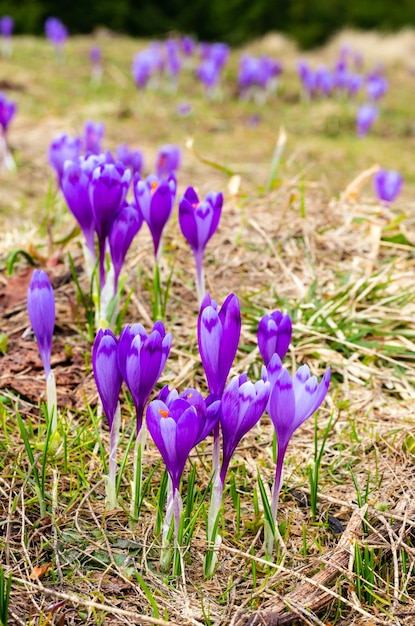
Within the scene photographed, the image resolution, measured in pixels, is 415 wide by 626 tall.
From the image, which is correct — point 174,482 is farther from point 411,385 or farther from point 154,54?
point 154,54

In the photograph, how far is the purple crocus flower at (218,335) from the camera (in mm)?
1564

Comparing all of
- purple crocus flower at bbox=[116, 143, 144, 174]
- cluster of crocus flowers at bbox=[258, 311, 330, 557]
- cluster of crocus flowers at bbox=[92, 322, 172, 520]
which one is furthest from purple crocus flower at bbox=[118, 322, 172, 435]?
purple crocus flower at bbox=[116, 143, 144, 174]

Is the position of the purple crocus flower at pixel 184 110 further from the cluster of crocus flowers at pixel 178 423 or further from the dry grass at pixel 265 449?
the cluster of crocus flowers at pixel 178 423

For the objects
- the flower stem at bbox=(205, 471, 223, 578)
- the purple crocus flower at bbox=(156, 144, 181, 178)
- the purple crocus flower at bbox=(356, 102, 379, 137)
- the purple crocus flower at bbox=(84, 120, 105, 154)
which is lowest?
the flower stem at bbox=(205, 471, 223, 578)

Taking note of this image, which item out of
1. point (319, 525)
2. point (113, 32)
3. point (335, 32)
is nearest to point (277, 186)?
point (319, 525)

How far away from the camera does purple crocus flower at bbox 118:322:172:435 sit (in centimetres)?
153

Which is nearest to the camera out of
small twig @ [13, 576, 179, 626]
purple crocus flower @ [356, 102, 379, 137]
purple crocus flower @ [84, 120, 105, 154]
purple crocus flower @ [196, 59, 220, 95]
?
small twig @ [13, 576, 179, 626]

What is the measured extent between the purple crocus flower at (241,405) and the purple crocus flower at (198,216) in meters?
0.77

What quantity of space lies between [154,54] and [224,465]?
867 cm

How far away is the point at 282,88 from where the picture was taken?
1070 centimetres

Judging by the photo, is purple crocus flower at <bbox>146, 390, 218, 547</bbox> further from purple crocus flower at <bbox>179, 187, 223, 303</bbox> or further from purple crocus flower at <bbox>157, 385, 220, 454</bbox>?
purple crocus flower at <bbox>179, 187, 223, 303</bbox>

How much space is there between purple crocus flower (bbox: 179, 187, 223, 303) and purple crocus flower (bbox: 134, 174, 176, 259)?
0.20 ft

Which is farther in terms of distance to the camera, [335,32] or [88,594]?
[335,32]

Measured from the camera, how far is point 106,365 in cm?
156
